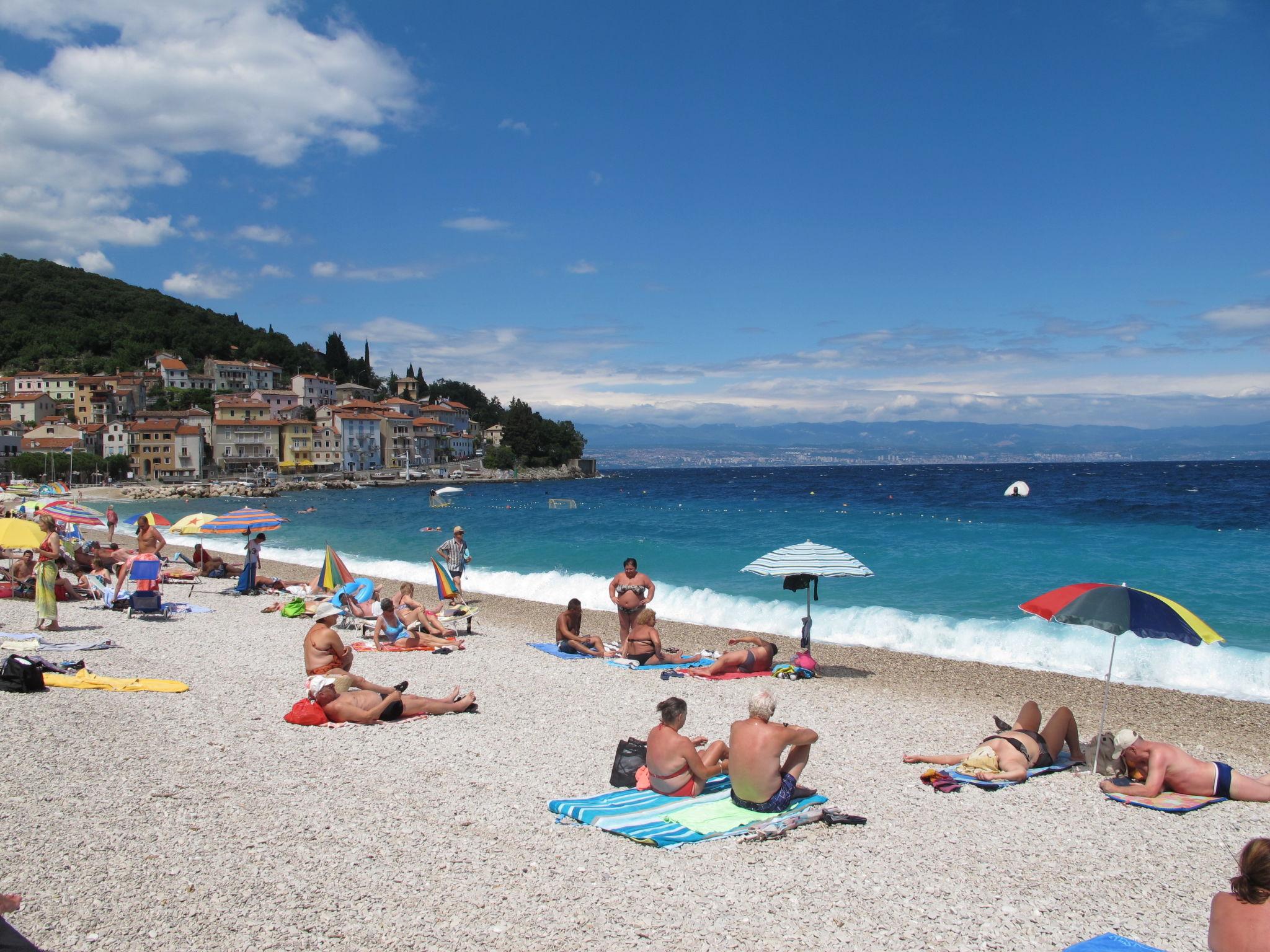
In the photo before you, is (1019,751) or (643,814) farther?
(1019,751)

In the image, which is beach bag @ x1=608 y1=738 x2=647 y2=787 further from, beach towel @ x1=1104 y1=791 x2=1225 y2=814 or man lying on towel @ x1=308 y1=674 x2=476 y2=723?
beach towel @ x1=1104 y1=791 x2=1225 y2=814

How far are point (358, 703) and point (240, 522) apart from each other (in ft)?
35.4

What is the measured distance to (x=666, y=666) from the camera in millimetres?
10977

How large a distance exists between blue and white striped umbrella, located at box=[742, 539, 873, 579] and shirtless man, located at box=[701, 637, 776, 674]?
106 cm

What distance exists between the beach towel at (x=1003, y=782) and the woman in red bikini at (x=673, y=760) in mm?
2088

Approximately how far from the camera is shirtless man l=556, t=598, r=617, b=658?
Answer: 11.8 metres

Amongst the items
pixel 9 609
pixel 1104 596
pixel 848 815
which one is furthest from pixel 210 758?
pixel 9 609

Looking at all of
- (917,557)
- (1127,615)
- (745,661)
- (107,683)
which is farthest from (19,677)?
(917,557)

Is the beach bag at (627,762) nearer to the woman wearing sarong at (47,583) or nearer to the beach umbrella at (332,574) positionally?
the woman wearing sarong at (47,583)

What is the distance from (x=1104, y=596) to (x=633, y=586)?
6278mm

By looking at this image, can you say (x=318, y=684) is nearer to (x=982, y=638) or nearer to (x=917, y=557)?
(x=982, y=638)

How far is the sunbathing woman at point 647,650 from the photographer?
11180 mm

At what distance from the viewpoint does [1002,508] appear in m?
46.6

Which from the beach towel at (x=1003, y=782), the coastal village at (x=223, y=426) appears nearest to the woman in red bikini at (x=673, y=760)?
the beach towel at (x=1003, y=782)
